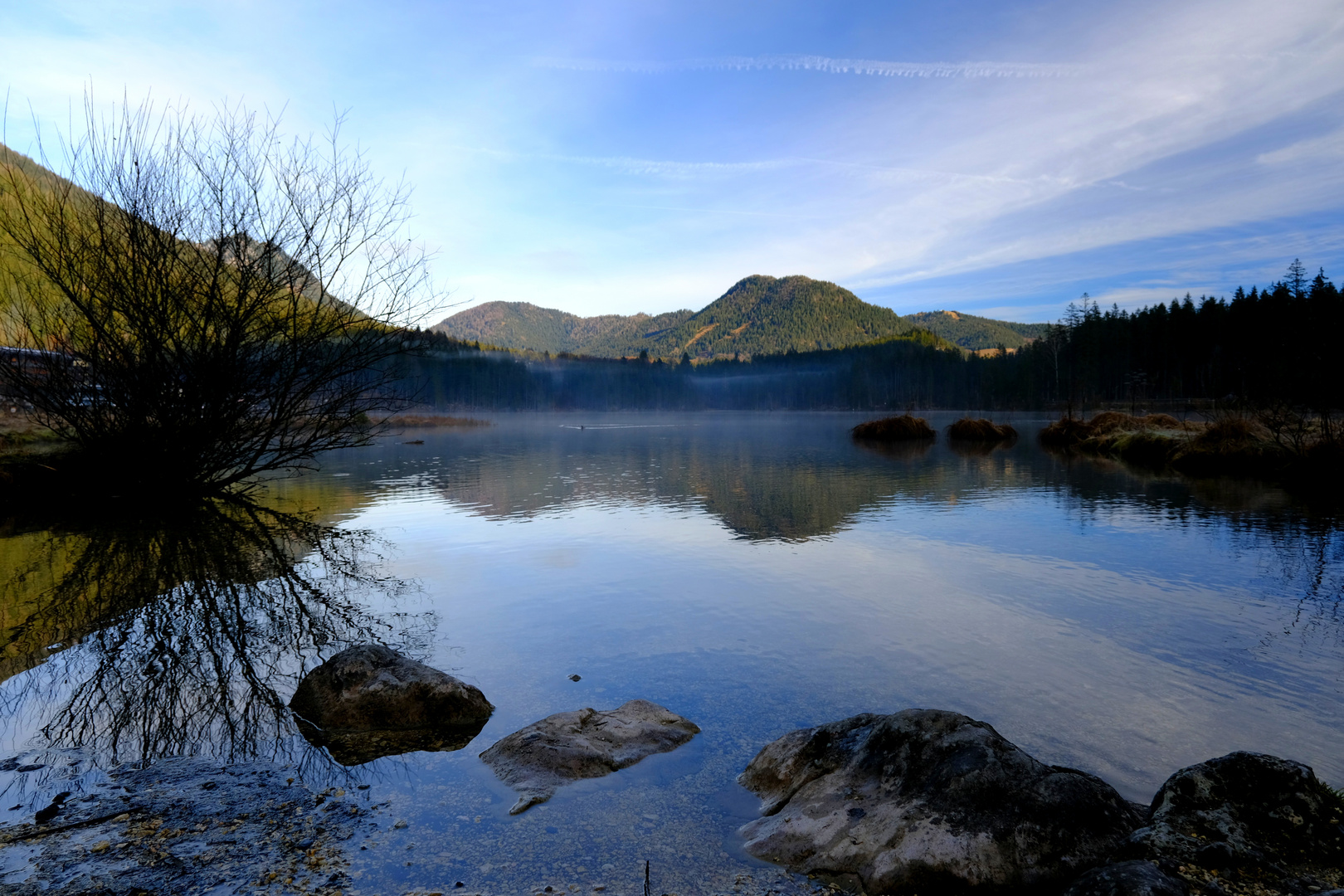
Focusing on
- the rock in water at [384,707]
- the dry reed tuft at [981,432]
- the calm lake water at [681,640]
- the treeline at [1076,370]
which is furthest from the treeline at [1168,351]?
the rock in water at [384,707]

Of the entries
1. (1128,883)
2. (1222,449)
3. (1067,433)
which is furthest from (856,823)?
(1067,433)

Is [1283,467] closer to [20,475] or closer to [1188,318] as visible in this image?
[20,475]

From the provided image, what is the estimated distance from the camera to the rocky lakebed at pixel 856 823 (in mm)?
3615

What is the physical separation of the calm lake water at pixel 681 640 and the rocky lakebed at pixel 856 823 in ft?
0.81

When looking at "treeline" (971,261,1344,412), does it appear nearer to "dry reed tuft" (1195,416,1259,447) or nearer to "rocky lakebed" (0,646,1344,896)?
"dry reed tuft" (1195,416,1259,447)

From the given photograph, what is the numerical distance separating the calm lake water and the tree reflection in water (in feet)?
0.16

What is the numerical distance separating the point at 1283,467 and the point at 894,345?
157 metres

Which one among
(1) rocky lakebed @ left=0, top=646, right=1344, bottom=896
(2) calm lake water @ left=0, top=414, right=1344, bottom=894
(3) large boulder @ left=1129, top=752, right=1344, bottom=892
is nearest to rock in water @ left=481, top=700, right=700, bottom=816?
(1) rocky lakebed @ left=0, top=646, right=1344, bottom=896

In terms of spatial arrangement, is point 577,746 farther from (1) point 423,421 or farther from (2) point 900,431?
(1) point 423,421

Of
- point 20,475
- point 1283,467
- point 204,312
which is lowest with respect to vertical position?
point 1283,467

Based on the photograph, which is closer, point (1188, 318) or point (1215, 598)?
point (1215, 598)

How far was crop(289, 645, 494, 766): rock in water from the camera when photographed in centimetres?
569

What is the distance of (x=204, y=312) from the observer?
1530 cm

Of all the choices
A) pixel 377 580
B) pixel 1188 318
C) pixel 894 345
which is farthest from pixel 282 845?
pixel 894 345
